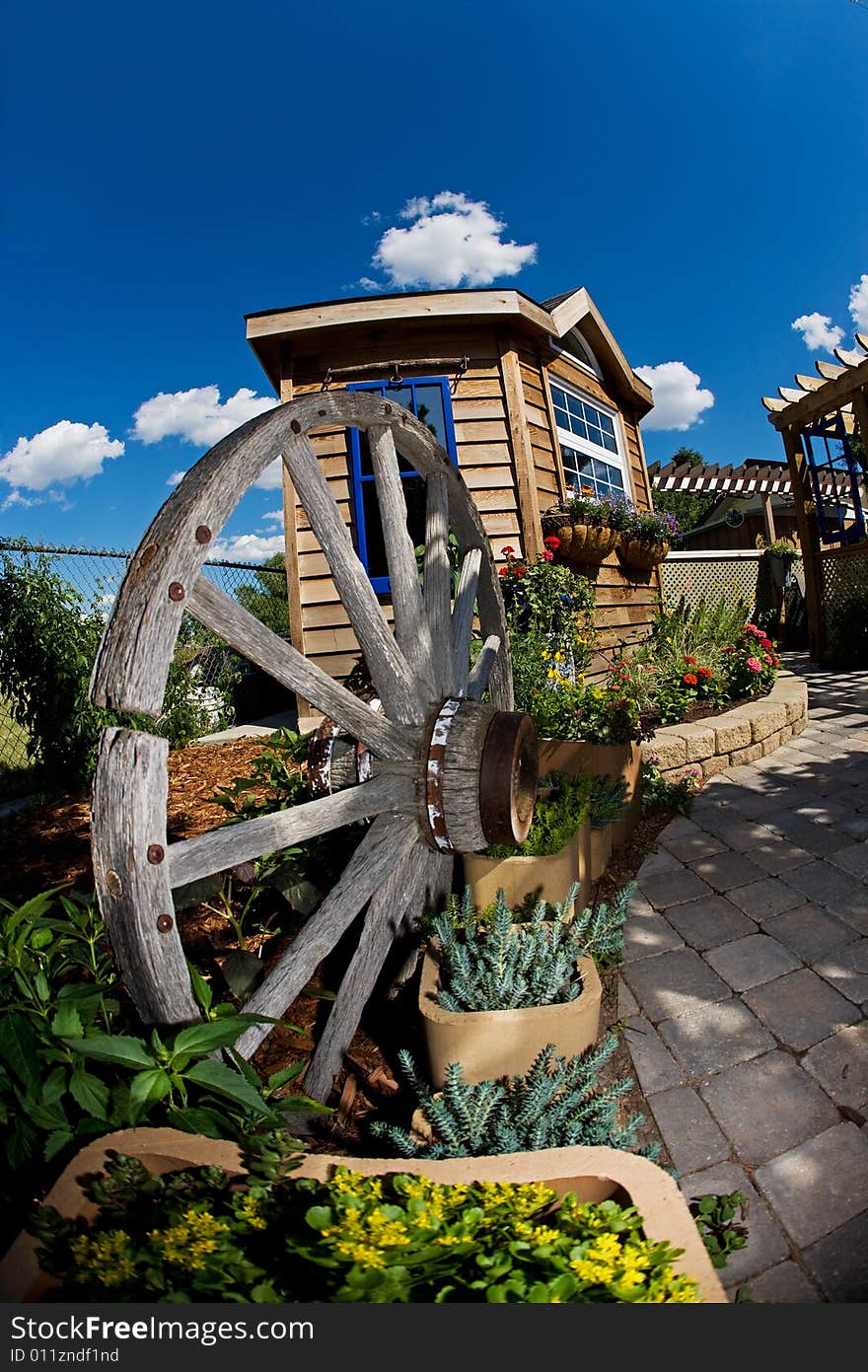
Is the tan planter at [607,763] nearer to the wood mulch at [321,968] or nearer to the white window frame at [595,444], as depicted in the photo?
the wood mulch at [321,968]

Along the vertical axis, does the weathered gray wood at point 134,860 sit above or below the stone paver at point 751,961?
above

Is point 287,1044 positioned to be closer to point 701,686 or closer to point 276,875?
point 276,875

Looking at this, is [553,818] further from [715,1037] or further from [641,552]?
[641,552]

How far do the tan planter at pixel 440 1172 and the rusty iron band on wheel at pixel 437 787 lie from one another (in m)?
0.80

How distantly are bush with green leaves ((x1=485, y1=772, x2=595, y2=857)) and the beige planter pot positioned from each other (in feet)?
1.81

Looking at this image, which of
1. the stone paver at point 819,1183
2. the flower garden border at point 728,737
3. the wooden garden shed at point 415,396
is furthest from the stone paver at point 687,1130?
the wooden garden shed at point 415,396

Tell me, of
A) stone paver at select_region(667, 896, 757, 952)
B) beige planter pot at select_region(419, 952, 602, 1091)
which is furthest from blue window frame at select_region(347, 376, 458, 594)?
beige planter pot at select_region(419, 952, 602, 1091)

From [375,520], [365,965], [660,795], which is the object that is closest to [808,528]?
[375,520]

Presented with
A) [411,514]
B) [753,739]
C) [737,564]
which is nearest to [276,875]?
[753,739]

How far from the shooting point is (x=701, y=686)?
4977mm

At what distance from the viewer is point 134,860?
101cm

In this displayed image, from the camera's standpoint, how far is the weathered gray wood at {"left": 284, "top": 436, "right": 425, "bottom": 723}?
1604 millimetres

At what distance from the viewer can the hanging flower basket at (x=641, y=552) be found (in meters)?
6.97

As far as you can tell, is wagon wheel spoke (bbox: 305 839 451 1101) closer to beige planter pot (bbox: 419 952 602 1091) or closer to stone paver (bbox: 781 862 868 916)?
beige planter pot (bbox: 419 952 602 1091)
